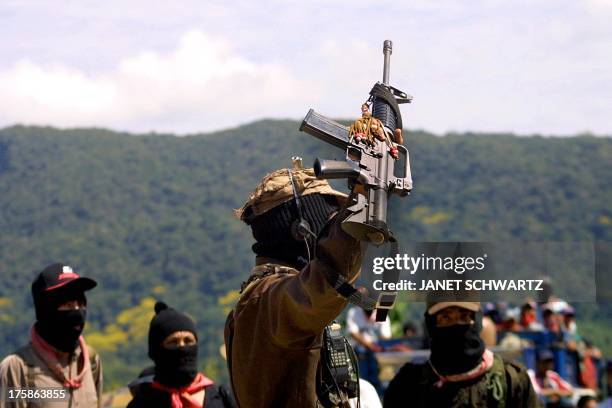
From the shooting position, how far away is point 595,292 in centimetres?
495

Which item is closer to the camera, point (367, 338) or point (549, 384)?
point (549, 384)

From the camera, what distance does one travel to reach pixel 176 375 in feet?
23.5

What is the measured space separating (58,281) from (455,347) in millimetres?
2190

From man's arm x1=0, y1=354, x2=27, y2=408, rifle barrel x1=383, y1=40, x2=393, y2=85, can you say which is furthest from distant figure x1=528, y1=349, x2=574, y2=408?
rifle barrel x1=383, y1=40, x2=393, y2=85

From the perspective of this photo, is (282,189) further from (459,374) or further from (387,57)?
(459,374)

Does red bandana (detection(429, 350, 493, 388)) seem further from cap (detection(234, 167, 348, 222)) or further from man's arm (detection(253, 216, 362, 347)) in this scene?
man's arm (detection(253, 216, 362, 347))

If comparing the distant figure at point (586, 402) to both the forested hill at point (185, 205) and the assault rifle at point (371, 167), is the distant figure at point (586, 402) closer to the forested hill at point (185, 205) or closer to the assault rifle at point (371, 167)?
the assault rifle at point (371, 167)

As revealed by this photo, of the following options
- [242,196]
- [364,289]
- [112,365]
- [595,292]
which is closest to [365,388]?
[595,292]

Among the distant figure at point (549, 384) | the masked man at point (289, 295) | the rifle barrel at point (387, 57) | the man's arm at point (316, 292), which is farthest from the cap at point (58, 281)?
the distant figure at point (549, 384)

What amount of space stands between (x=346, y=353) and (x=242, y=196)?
159ft

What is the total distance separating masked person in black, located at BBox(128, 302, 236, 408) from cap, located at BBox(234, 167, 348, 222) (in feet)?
8.69

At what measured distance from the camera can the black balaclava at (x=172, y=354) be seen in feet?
23.5

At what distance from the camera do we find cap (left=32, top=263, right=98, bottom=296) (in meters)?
7.11

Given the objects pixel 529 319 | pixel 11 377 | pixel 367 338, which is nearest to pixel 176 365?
pixel 11 377
